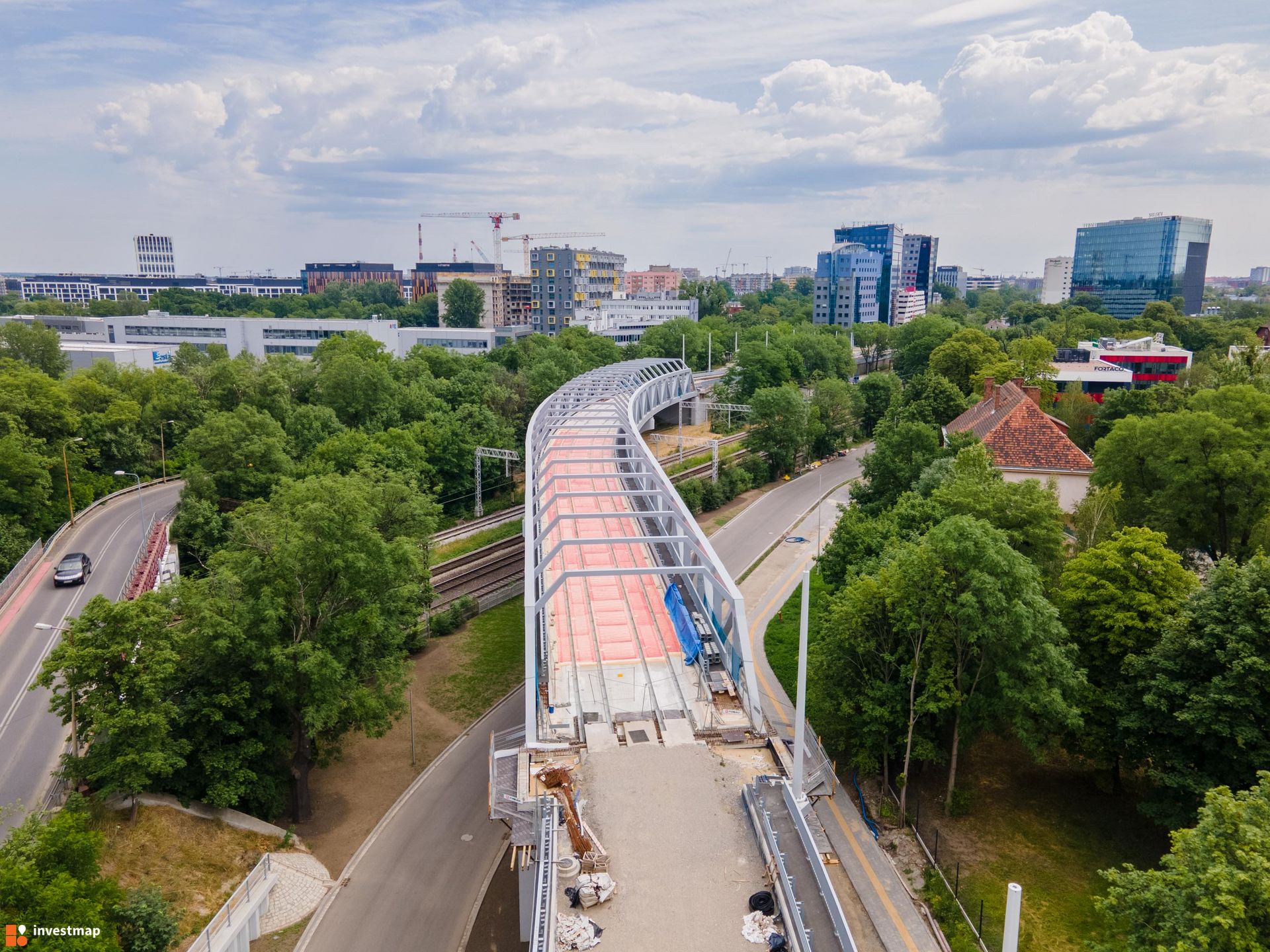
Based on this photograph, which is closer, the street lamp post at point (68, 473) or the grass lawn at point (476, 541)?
the street lamp post at point (68, 473)

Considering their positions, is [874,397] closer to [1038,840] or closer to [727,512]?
[727,512]

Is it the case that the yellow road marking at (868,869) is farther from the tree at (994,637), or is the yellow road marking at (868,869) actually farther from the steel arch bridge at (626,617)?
the tree at (994,637)

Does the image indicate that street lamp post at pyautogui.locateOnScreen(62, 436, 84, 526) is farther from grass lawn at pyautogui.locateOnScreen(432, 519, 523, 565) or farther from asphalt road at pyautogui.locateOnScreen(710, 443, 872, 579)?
asphalt road at pyautogui.locateOnScreen(710, 443, 872, 579)

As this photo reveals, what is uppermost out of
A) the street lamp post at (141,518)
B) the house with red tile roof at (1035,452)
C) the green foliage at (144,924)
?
the house with red tile roof at (1035,452)

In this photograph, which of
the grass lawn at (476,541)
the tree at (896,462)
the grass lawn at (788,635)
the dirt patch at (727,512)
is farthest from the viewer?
the dirt patch at (727,512)

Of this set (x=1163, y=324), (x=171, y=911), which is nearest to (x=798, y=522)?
(x=171, y=911)

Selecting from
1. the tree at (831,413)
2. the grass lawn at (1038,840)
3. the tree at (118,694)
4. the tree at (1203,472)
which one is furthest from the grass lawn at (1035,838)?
the tree at (831,413)

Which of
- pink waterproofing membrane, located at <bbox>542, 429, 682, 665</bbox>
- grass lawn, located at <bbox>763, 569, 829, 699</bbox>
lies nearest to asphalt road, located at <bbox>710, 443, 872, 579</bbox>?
Answer: grass lawn, located at <bbox>763, 569, 829, 699</bbox>

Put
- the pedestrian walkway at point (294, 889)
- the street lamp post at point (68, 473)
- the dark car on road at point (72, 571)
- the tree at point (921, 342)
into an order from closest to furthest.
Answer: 1. the pedestrian walkway at point (294, 889)
2. the dark car on road at point (72, 571)
3. the street lamp post at point (68, 473)
4. the tree at point (921, 342)
